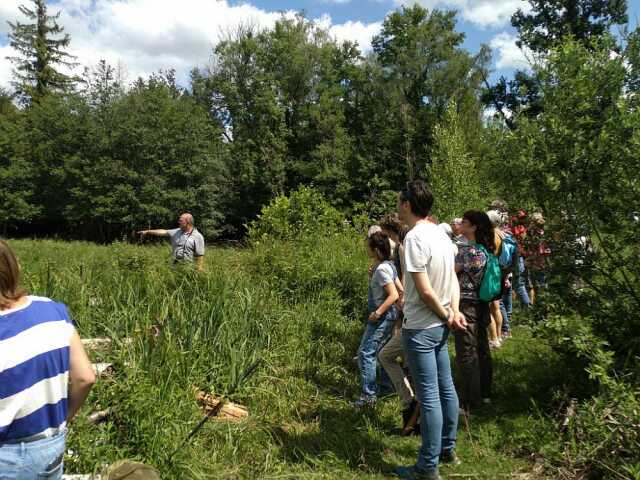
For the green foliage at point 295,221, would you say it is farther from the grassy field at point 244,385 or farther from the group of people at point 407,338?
the group of people at point 407,338

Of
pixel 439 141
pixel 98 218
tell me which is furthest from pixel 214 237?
pixel 439 141

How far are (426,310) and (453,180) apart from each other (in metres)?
7.32

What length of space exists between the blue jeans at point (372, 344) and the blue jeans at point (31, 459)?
3062 millimetres

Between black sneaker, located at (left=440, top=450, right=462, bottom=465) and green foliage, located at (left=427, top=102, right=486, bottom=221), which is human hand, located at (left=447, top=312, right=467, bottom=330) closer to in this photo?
black sneaker, located at (left=440, top=450, right=462, bottom=465)

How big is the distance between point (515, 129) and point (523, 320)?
1.67m

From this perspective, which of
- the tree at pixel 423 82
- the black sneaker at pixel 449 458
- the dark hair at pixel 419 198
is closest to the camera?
the dark hair at pixel 419 198

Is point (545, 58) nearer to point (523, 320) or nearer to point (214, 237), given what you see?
point (523, 320)

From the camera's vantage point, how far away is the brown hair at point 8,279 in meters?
1.87

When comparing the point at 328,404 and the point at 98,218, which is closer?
the point at 328,404

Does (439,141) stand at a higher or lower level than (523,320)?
higher

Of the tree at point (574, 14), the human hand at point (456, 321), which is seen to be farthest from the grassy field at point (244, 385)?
the tree at point (574, 14)

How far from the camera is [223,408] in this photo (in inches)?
177

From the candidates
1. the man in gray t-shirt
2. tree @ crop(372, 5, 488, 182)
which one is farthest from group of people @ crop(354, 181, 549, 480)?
tree @ crop(372, 5, 488, 182)

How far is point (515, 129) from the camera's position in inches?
181
